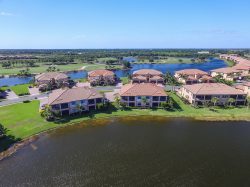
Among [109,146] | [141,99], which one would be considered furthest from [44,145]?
[141,99]

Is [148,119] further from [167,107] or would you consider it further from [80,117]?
[80,117]

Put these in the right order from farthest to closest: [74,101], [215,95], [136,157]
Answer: [215,95] < [74,101] < [136,157]

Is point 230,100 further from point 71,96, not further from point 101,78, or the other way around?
point 101,78

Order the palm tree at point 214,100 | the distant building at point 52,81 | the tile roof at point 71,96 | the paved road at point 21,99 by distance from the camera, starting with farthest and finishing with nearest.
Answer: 1. the distant building at point 52,81
2. the paved road at point 21,99
3. the palm tree at point 214,100
4. the tile roof at point 71,96

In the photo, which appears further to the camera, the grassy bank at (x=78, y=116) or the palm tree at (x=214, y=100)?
the palm tree at (x=214, y=100)

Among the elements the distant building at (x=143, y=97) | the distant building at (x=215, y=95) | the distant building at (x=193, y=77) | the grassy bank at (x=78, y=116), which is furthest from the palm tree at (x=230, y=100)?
the distant building at (x=193, y=77)

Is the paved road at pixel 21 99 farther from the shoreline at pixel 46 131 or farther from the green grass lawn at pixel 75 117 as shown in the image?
the shoreline at pixel 46 131

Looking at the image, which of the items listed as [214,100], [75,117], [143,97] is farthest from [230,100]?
[75,117]
